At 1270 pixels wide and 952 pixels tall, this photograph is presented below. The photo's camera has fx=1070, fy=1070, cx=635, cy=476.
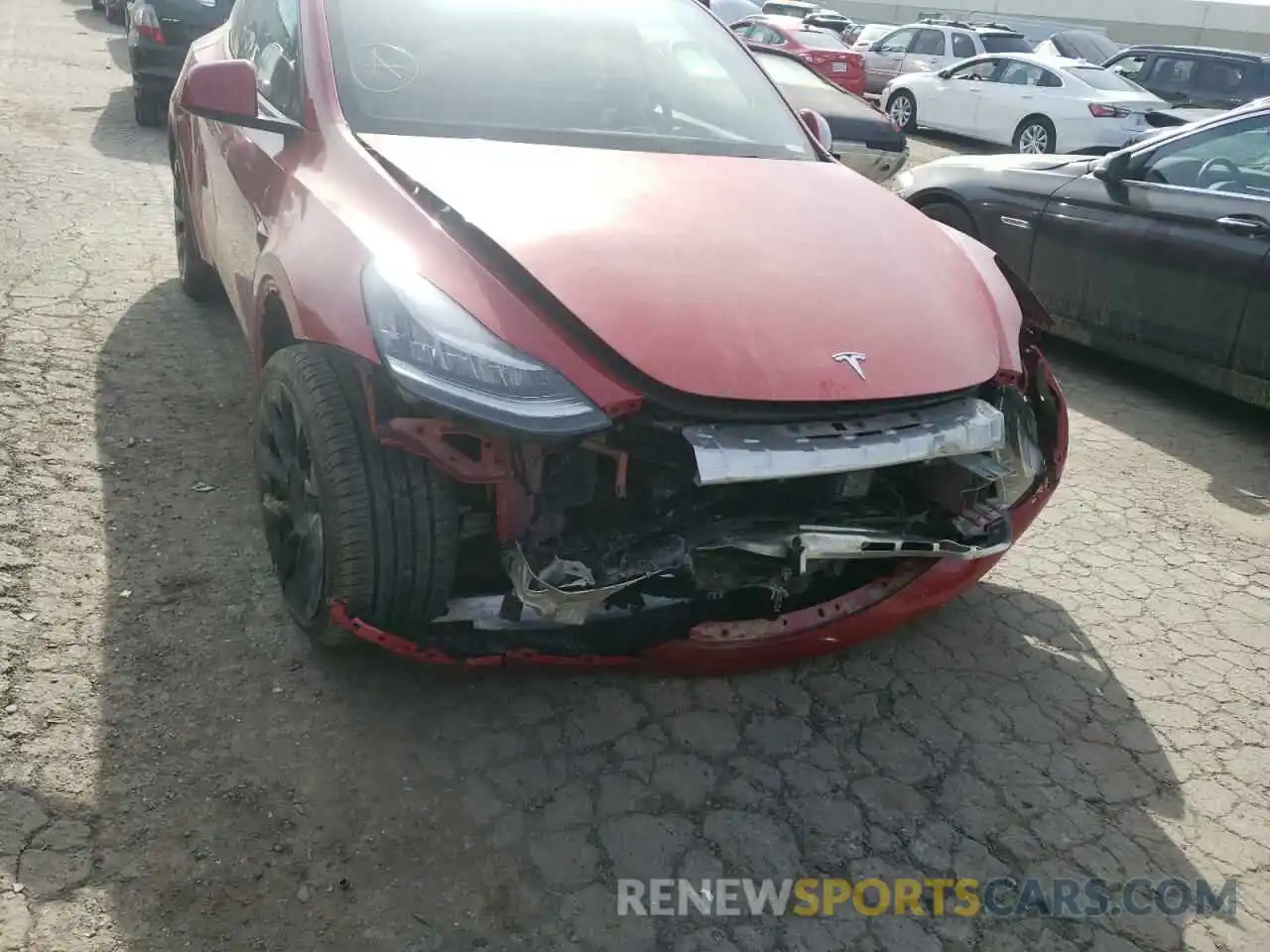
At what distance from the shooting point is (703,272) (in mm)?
2641

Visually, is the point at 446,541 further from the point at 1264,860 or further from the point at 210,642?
the point at 1264,860

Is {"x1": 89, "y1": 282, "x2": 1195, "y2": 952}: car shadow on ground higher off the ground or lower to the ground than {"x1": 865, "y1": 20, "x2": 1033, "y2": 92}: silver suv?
lower

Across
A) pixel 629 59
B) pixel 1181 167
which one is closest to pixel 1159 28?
pixel 1181 167

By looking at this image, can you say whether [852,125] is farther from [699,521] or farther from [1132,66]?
[1132,66]

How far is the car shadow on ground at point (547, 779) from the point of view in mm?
2197

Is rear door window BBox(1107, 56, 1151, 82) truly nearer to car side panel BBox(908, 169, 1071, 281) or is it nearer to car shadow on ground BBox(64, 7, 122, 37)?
car side panel BBox(908, 169, 1071, 281)

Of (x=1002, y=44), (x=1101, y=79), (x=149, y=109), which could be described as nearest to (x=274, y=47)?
(x=149, y=109)

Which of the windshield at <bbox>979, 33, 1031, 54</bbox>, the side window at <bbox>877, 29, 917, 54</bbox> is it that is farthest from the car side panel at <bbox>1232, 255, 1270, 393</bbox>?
the side window at <bbox>877, 29, 917, 54</bbox>

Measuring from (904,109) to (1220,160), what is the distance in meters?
11.8

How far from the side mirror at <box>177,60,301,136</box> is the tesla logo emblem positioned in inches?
69.9

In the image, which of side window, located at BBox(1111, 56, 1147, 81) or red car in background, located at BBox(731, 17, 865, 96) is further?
side window, located at BBox(1111, 56, 1147, 81)

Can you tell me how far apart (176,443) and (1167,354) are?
4564mm

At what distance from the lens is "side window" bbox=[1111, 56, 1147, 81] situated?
53.9ft

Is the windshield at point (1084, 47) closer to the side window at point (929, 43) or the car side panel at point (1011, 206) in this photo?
the side window at point (929, 43)
